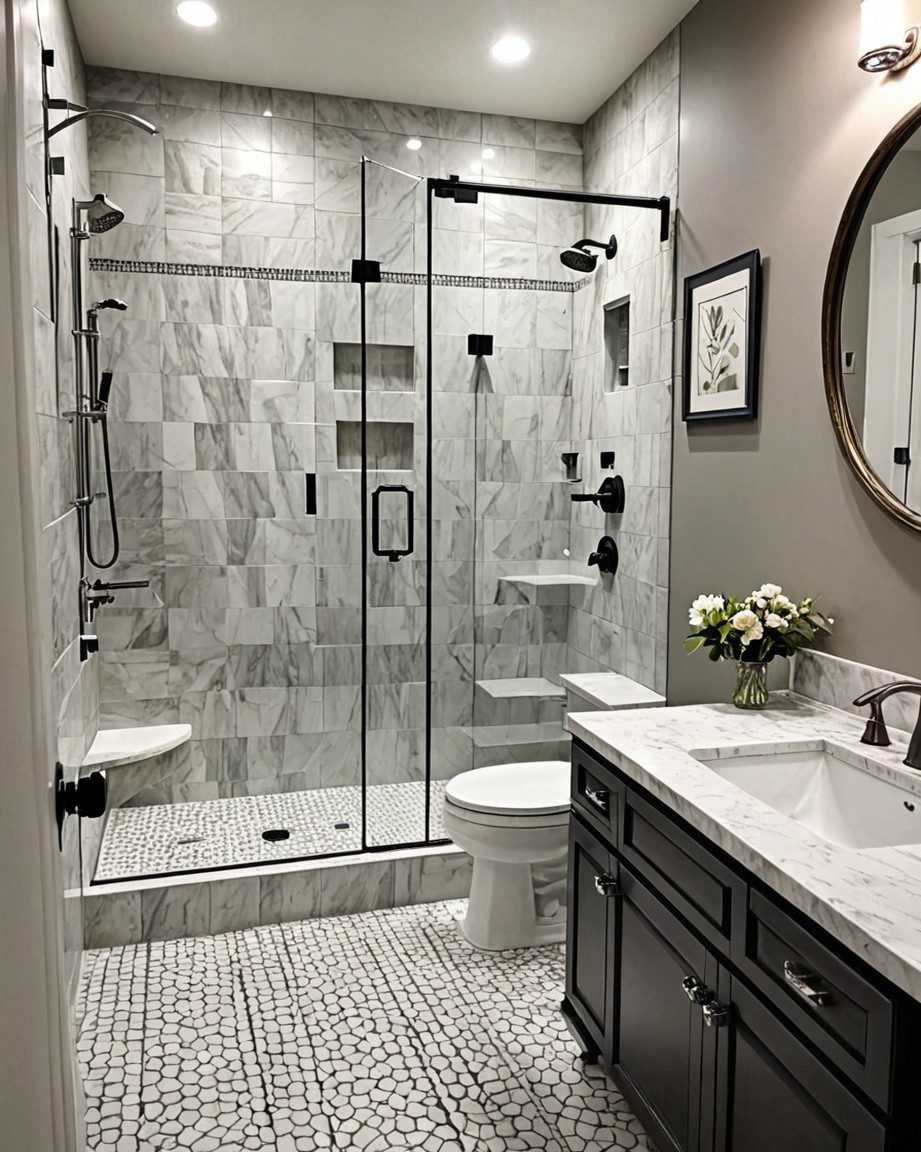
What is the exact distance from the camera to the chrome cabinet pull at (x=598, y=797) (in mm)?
2072

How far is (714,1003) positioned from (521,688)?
1788 millimetres

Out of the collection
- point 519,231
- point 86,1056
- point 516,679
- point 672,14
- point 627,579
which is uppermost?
point 672,14

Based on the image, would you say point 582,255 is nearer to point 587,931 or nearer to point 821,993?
point 587,931

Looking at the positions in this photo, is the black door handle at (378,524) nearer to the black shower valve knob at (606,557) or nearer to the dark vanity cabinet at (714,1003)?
the black shower valve knob at (606,557)

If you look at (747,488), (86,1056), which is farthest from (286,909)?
(747,488)

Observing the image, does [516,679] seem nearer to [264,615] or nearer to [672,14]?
[264,615]

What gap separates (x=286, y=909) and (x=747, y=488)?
6.77ft

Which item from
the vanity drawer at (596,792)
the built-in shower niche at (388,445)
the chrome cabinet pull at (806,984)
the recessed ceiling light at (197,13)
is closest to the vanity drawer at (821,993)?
the chrome cabinet pull at (806,984)

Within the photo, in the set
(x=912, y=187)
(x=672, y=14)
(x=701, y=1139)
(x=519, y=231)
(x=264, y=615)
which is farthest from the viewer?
(x=264, y=615)

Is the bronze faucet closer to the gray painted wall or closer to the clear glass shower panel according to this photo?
the gray painted wall

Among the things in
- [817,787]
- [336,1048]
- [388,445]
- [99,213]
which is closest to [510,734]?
[388,445]

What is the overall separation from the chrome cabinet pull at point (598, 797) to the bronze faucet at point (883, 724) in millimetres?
571

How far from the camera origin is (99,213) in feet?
9.96

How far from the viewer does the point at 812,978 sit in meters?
1.30
